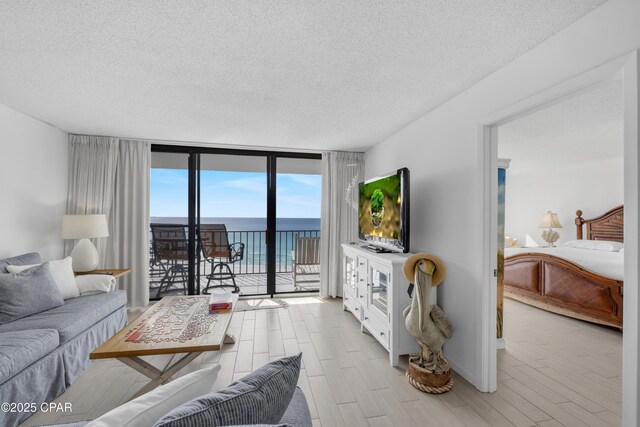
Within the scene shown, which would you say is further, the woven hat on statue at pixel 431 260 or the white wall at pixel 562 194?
the white wall at pixel 562 194

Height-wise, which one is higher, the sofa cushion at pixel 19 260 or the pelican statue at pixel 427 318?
the sofa cushion at pixel 19 260

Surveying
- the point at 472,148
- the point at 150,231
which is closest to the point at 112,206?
the point at 150,231

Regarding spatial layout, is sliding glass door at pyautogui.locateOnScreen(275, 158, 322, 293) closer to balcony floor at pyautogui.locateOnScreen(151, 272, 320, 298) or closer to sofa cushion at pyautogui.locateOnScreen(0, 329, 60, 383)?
balcony floor at pyautogui.locateOnScreen(151, 272, 320, 298)

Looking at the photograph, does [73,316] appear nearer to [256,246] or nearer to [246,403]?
[246,403]

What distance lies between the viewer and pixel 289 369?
3.17 feet

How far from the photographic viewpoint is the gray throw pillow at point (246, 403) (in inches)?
28.0

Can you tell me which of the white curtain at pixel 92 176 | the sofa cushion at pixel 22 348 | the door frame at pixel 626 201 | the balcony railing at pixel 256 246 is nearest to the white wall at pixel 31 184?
the white curtain at pixel 92 176

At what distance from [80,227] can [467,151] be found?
4052mm

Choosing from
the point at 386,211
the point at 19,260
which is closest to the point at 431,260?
the point at 386,211

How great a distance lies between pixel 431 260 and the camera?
2.31 metres

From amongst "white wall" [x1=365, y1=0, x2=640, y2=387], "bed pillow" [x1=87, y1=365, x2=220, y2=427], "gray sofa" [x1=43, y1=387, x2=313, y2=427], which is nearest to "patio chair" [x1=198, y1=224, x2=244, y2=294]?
"white wall" [x1=365, y1=0, x2=640, y2=387]

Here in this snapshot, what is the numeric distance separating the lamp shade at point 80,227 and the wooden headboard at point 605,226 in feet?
23.8

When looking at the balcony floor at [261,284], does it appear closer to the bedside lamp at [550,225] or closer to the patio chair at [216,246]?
the patio chair at [216,246]

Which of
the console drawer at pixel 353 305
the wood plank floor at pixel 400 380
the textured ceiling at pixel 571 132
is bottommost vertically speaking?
the wood plank floor at pixel 400 380
